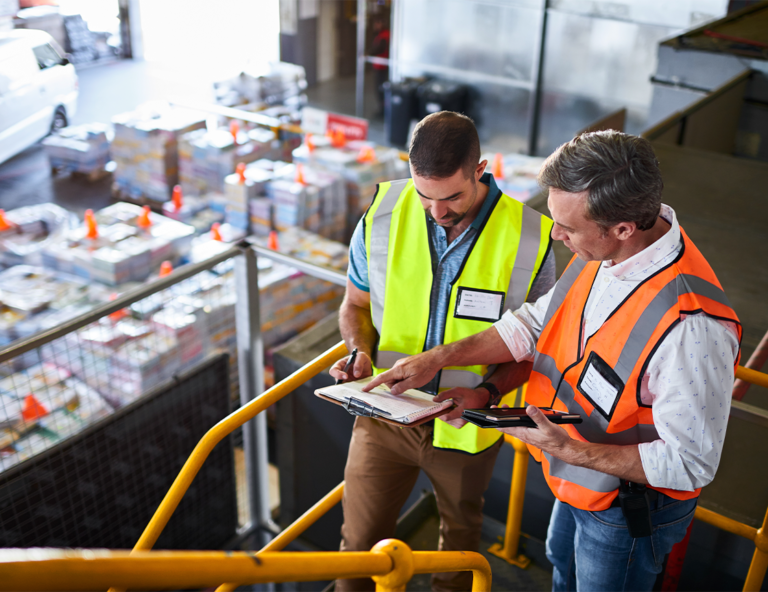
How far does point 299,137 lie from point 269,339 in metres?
3.91

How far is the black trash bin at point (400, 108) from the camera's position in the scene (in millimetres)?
11289

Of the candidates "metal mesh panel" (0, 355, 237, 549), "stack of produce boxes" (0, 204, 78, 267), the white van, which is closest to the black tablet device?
"metal mesh panel" (0, 355, 237, 549)

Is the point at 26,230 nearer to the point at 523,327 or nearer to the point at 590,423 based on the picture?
the point at 523,327

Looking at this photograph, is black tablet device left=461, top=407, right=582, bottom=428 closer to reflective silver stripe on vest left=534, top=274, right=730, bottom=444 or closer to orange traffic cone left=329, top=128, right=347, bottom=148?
reflective silver stripe on vest left=534, top=274, right=730, bottom=444

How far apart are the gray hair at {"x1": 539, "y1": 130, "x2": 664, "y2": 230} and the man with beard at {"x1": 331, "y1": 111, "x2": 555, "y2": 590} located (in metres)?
0.45

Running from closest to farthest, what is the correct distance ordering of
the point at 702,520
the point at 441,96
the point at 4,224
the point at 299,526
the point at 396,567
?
the point at 396,567 < the point at 702,520 < the point at 299,526 < the point at 4,224 < the point at 441,96

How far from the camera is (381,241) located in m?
2.15

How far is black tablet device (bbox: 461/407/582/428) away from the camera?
1.66m

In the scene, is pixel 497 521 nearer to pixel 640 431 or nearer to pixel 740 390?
pixel 740 390

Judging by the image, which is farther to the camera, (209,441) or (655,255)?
(209,441)

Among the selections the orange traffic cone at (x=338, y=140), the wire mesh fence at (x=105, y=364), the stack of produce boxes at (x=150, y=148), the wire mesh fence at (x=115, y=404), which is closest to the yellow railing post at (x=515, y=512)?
the wire mesh fence at (x=115, y=404)

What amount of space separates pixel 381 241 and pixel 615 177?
838mm

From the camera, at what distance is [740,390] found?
8.60 feet

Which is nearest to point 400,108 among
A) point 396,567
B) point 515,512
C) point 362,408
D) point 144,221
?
point 144,221
